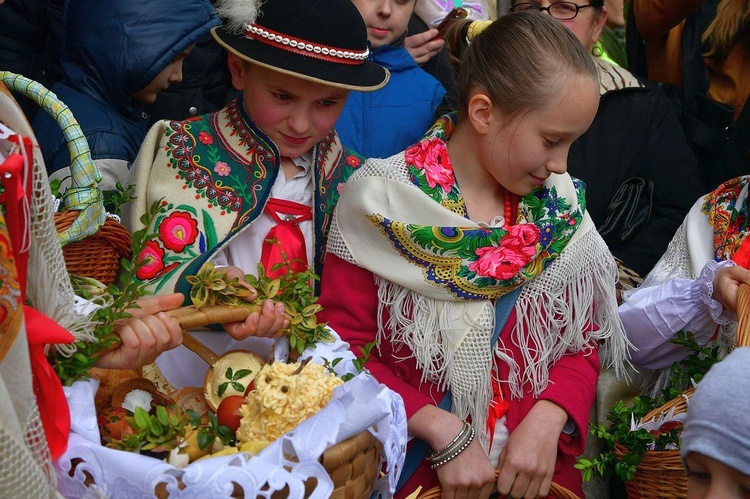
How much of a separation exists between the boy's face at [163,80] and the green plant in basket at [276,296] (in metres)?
1.46

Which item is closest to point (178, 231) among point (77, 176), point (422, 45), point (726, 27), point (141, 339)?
point (77, 176)

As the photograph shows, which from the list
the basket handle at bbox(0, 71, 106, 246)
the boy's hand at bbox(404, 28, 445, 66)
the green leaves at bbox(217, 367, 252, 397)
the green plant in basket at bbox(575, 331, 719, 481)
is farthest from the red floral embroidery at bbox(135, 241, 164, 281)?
the boy's hand at bbox(404, 28, 445, 66)

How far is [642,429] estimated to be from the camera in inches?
100

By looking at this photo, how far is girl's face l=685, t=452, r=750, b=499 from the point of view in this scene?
68.4 inches

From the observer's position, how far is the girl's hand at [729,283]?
8.75 ft

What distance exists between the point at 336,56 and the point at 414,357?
2.98ft

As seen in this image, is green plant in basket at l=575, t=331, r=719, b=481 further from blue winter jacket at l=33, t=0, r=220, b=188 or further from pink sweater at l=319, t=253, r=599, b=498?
blue winter jacket at l=33, t=0, r=220, b=188

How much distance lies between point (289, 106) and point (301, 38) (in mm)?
208

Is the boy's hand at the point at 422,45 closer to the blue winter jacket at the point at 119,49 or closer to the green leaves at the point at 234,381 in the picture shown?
the blue winter jacket at the point at 119,49

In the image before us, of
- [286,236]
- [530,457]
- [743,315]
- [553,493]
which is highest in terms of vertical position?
[743,315]

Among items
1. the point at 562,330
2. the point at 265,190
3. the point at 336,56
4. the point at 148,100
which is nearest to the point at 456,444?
the point at 562,330

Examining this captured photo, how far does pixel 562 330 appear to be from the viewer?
112 inches

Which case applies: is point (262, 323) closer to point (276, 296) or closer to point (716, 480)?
point (276, 296)

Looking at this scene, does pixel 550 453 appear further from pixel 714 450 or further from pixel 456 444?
pixel 714 450
